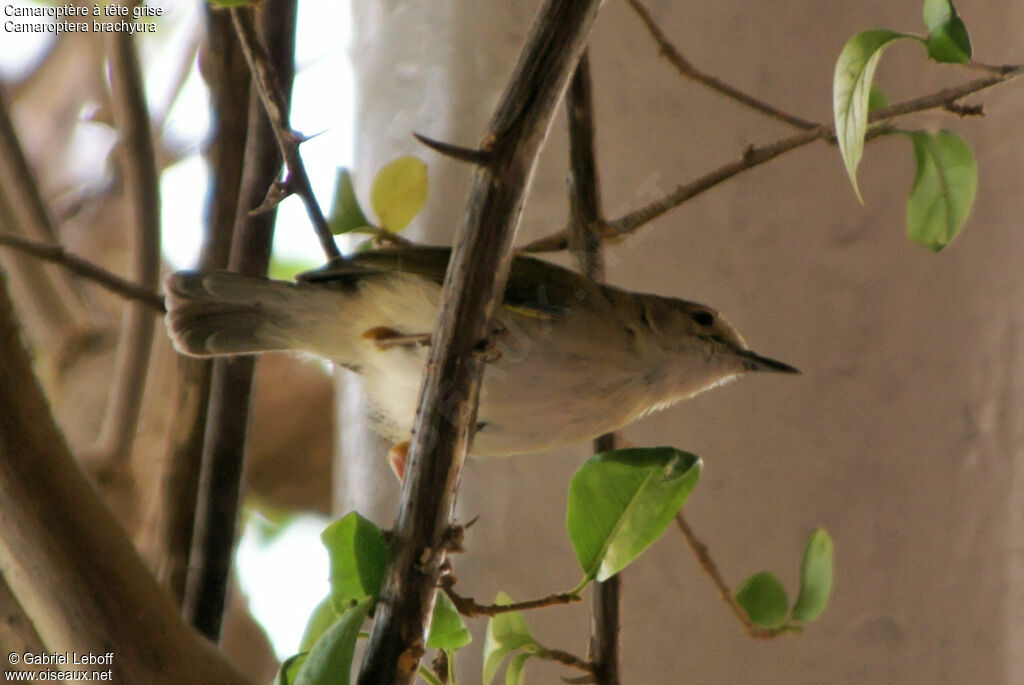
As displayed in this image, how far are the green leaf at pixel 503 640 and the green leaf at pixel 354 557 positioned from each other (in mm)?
198

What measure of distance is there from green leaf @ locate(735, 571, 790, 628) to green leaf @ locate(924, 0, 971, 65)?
1.85 ft

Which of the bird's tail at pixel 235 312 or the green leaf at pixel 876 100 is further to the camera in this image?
the bird's tail at pixel 235 312

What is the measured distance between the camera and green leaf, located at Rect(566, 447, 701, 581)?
0.83 m

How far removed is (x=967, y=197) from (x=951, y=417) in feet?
1.94

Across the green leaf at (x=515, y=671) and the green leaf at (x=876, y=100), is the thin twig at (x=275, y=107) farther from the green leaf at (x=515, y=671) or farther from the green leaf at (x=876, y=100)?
the green leaf at (x=876, y=100)

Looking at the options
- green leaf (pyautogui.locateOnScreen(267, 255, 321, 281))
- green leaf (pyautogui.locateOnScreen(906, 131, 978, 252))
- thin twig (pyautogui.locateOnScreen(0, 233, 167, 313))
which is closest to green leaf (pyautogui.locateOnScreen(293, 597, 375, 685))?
thin twig (pyautogui.locateOnScreen(0, 233, 167, 313))

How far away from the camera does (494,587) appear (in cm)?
159

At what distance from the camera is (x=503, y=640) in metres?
1.04

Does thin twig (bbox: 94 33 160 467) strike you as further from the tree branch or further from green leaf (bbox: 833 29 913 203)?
green leaf (bbox: 833 29 913 203)

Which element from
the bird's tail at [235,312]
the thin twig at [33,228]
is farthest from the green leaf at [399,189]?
the thin twig at [33,228]

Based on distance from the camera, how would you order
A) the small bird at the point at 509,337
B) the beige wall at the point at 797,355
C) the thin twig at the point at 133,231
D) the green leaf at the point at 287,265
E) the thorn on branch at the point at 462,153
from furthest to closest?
the green leaf at the point at 287,265
the thin twig at the point at 133,231
the beige wall at the point at 797,355
the small bird at the point at 509,337
the thorn on branch at the point at 462,153

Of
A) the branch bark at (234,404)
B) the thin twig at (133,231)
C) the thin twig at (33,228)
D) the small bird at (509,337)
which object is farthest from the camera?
the thin twig at (33,228)

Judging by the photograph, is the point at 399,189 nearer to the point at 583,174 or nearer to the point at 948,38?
the point at 583,174

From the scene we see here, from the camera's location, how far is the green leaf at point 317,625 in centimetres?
100
